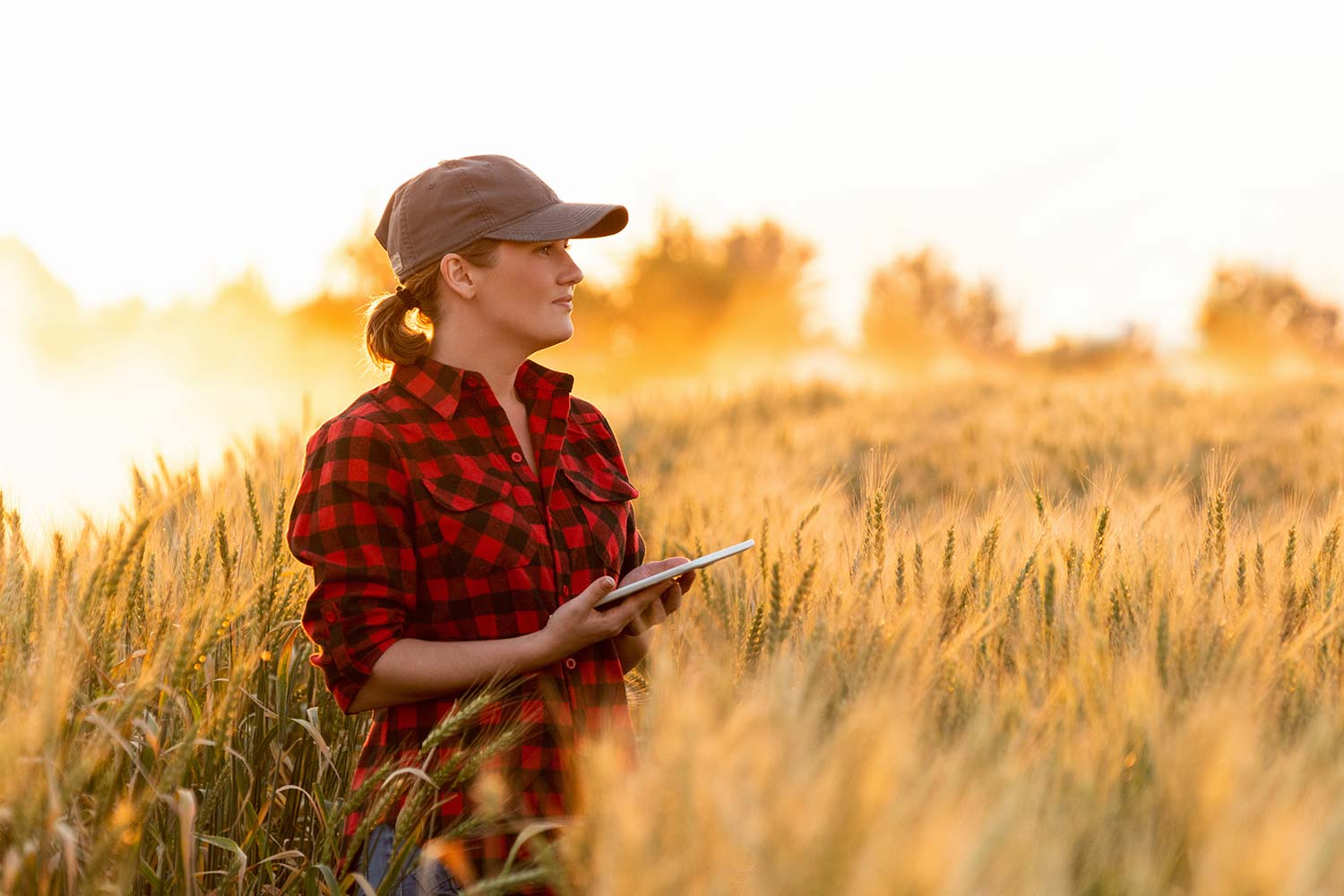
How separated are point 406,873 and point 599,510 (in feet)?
2.48

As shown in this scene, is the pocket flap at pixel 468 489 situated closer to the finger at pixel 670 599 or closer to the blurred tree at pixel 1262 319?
the finger at pixel 670 599

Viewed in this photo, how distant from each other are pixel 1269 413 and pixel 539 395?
7679 millimetres

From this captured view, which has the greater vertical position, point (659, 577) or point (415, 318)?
point (415, 318)

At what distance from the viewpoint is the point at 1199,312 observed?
26250 millimetres

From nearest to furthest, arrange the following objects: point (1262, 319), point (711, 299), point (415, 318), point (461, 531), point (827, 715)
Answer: point (827, 715)
point (461, 531)
point (415, 318)
point (1262, 319)
point (711, 299)

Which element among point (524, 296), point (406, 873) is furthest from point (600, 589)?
point (524, 296)

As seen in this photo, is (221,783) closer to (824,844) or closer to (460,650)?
(460,650)

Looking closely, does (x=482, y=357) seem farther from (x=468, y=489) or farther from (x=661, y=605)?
(x=661, y=605)

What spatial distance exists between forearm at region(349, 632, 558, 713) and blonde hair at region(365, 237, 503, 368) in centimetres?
59

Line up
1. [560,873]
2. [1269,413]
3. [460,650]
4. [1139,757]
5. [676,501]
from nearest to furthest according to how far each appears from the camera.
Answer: [560,873]
[1139,757]
[460,650]
[676,501]
[1269,413]

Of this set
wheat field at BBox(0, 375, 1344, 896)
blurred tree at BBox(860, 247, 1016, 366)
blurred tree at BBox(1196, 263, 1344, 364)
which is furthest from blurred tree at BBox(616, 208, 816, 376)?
wheat field at BBox(0, 375, 1344, 896)

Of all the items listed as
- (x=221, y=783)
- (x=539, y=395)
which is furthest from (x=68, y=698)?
(x=539, y=395)

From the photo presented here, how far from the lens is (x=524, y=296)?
2.28m

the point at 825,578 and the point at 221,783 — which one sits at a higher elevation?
the point at 825,578
